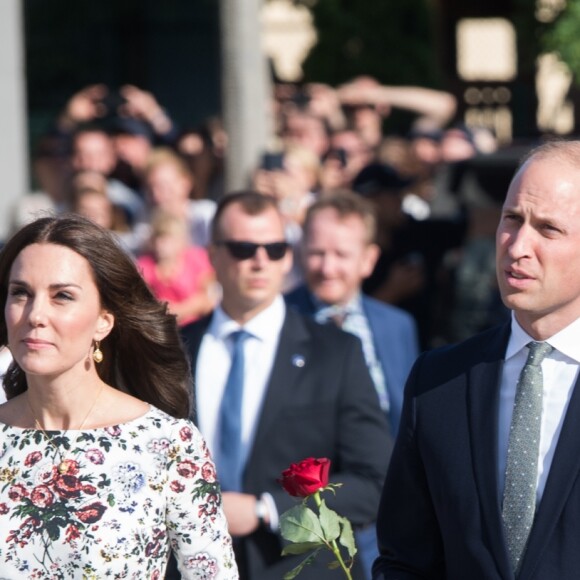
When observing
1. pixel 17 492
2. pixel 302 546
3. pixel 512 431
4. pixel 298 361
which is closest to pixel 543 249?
pixel 512 431

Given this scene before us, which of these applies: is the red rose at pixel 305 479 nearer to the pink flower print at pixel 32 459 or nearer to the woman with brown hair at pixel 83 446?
the woman with brown hair at pixel 83 446

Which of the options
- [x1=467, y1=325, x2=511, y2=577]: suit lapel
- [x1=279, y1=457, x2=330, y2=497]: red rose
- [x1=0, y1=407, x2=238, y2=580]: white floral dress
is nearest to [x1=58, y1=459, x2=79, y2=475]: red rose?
[x1=0, y1=407, x2=238, y2=580]: white floral dress

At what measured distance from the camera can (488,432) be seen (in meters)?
→ 3.76

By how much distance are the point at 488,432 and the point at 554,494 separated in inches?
9.7

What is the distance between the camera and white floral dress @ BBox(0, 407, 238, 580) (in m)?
3.95

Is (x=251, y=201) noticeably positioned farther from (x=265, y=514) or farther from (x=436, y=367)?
(x=436, y=367)

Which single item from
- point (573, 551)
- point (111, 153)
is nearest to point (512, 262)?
point (573, 551)

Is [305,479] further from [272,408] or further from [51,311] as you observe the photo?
[272,408]

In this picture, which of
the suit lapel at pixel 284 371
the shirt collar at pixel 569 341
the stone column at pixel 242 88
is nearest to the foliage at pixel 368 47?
the stone column at pixel 242 88

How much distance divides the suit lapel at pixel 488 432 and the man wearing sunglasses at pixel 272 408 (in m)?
1.65

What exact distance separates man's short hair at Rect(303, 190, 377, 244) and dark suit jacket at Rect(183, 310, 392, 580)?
140cm

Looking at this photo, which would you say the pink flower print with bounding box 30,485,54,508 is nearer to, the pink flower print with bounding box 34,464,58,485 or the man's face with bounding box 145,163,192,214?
the pink flower print with bounding box 34,464,58,485

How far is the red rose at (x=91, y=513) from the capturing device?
13.1 feet

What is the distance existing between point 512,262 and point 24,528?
133 cm
